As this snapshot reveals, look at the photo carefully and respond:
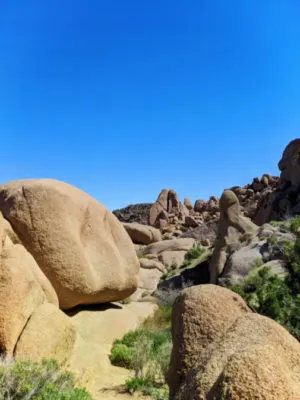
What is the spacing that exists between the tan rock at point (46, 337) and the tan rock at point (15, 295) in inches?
5.4

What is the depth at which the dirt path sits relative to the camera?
280 inches

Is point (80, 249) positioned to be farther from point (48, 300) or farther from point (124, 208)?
point (124, 208)

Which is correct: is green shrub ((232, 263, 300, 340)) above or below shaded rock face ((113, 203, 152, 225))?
below

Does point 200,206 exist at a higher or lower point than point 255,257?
higher

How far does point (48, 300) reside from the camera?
28.6 ft

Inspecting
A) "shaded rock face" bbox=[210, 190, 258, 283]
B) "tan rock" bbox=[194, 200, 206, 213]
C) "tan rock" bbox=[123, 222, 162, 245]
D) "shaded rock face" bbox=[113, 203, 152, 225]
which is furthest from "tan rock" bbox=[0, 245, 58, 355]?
"tan rock" bbox=[194, 200, 206, 213]

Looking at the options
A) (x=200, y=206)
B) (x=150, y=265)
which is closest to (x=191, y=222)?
(x=200, y=206)

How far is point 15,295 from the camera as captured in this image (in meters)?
7.05

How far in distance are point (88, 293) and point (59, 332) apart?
285cm

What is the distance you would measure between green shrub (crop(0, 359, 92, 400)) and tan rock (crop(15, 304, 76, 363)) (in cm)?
208

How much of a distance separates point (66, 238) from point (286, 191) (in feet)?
72.6

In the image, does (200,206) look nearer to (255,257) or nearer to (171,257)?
(171,257)

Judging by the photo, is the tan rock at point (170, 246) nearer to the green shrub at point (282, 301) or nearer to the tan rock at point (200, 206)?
the green shrub at point (282, 301)

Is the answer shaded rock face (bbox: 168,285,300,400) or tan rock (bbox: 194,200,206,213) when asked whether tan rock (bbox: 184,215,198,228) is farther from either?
shaded rock face (bbox: 168,285,300,400)
